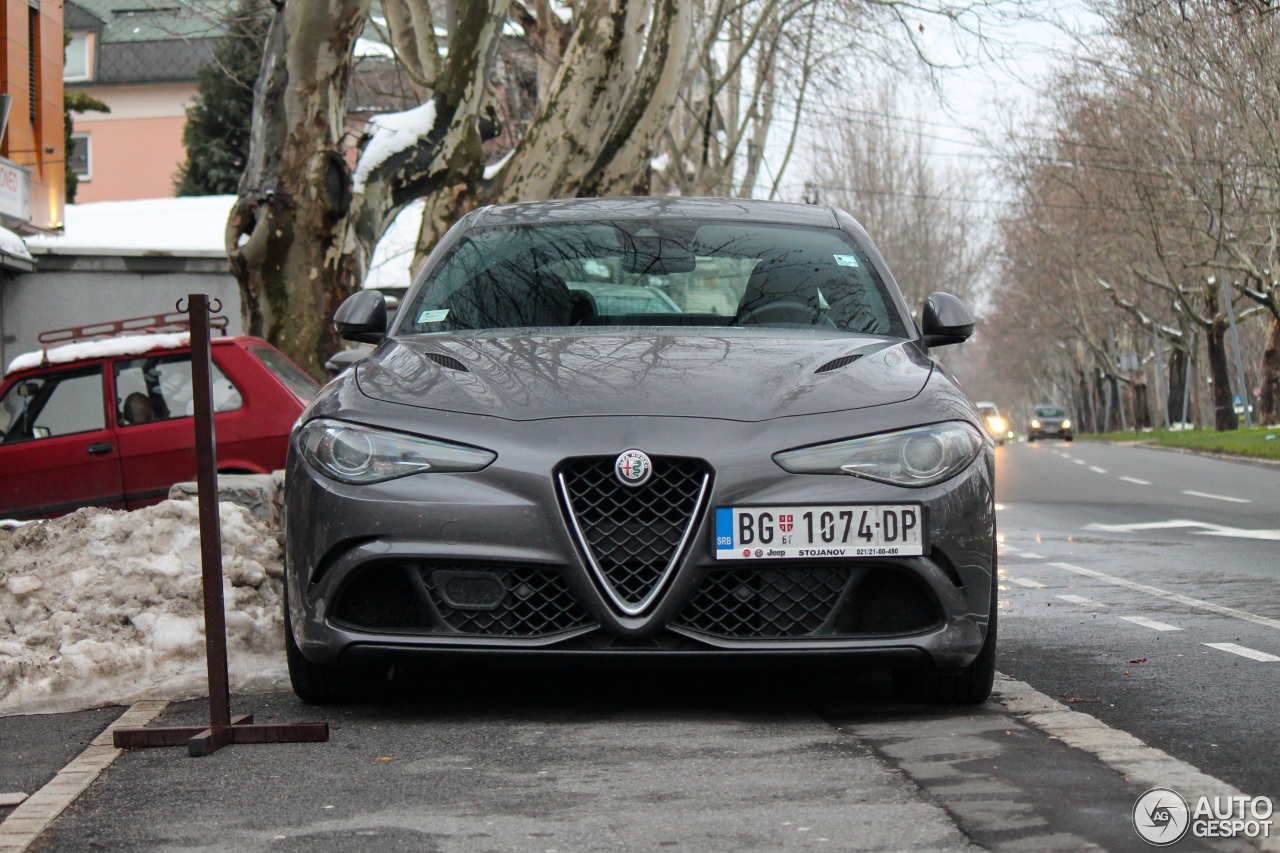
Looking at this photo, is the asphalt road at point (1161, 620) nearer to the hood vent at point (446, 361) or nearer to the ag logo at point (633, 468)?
the ag logo at point (633, 468)

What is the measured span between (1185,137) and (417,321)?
3752 cm

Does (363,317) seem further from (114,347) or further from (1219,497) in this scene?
(1219,497)

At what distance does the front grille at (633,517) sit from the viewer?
4684 mm

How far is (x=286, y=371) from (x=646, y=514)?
812 cm

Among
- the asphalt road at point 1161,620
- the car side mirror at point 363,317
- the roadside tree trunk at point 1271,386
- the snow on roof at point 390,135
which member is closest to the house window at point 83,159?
the roadside tree trunk at point 1271,386

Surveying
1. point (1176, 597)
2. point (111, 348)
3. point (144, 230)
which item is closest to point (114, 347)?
point (111, 348)

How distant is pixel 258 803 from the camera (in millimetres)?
3953

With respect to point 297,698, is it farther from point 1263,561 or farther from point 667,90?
point 667,90

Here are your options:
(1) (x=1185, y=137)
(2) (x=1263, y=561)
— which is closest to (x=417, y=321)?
(2) (x=1263, y=561)

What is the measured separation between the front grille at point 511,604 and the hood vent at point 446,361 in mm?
661

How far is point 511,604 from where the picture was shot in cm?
480

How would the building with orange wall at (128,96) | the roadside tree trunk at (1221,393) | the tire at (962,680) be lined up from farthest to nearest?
the building with orange wall at (128,96) < the roadside tree trunk at (1221,393) < the tire at (962,680)

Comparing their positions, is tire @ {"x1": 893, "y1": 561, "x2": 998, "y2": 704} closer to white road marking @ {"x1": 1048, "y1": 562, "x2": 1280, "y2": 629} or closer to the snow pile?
the snow pile

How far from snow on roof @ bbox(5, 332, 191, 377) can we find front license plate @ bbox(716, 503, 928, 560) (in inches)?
347
